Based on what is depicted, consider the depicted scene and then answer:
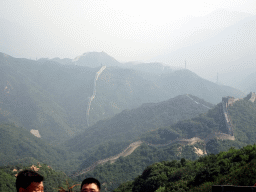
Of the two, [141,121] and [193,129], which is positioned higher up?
[193,129]

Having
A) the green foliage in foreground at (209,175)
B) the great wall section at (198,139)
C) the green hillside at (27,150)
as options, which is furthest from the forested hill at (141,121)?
the green foliage in foreground at (209,175)

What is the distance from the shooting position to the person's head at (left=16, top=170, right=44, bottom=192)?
239 centimetres

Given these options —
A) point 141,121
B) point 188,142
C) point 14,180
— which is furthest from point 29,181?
point 141,121

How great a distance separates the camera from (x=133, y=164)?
1626 inches

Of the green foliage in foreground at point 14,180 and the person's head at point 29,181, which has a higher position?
the person's head at point 29,181

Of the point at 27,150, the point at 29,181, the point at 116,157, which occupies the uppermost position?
the point at 29,181

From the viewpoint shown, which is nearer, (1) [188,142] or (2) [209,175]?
(2) [209,175]

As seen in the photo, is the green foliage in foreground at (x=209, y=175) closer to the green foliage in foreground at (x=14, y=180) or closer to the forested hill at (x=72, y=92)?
the green foliage in foreground at (x=14, y=180)

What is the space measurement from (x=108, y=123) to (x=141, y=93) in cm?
6742

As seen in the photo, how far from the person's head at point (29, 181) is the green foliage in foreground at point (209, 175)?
29.2 feet

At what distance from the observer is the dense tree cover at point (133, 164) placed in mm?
35906

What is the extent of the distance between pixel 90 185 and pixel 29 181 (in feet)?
2.32

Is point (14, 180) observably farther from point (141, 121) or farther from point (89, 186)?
point (141, 121)

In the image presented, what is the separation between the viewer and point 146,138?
56.1m
